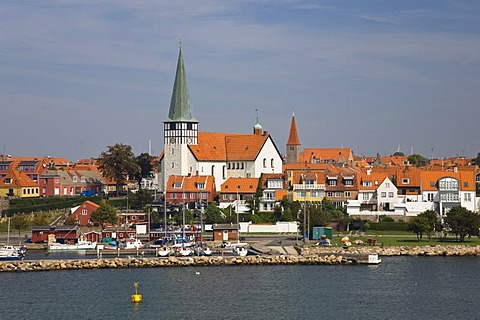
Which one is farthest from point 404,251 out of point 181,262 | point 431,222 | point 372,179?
point 372,179

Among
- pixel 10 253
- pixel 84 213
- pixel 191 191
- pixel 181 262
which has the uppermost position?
pixel 191 191

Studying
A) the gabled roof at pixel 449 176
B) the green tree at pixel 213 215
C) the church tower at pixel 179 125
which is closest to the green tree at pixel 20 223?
the green tree at pixel 213 215

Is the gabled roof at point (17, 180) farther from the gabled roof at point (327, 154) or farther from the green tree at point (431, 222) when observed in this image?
the green tree at point (431, 222)

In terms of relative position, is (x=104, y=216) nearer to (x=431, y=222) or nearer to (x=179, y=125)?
(x=179, y=125)

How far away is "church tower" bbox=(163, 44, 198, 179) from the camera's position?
74.4 metres

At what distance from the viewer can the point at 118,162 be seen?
3027 inches

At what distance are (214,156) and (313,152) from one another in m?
A: 30.0

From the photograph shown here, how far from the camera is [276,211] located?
6638 cm

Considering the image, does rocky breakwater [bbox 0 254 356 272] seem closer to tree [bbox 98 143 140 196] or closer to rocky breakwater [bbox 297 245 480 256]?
rocky breakwater [bbox 297 245 480 256]

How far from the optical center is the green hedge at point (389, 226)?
61.9 m

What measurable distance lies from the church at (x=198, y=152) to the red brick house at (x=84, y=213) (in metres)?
9.67

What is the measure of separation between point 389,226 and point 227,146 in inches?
753

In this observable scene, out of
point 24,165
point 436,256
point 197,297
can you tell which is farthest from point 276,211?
point 24,165

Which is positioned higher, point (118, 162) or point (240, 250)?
point (118, 162)
